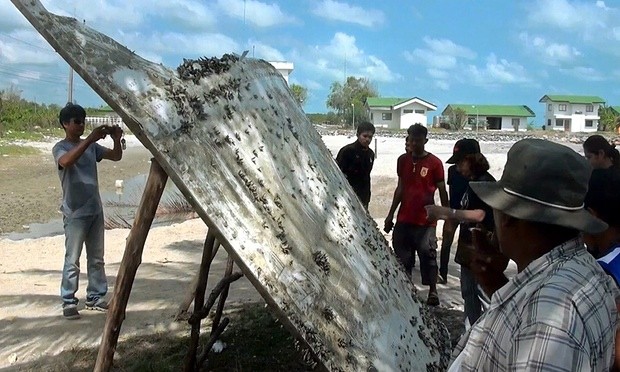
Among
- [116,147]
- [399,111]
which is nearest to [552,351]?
[116,147]

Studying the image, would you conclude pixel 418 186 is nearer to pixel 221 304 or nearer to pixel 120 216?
pixel 221 304

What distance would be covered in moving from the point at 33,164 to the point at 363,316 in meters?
29.6

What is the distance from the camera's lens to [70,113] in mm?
5633

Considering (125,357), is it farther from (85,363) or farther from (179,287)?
(179,287)

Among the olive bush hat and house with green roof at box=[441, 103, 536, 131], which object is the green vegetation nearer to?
house with green roof at box=[441, 103, 536, 131]

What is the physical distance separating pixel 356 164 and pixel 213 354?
3.12m

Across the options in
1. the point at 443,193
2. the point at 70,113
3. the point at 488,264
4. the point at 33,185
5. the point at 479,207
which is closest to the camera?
the point at 488,264

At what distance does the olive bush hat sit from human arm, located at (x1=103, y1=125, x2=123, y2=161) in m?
3.12

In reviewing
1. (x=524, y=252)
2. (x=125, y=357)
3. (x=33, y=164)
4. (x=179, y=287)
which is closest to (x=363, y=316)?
(x=524, y=252)

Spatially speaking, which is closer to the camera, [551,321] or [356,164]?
[551,321]

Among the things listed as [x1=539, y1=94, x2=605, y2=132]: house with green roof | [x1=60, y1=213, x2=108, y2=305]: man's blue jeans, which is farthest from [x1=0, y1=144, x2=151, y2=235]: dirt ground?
[x1=539, y1=94, x2=605, y2=132]: house with green roof

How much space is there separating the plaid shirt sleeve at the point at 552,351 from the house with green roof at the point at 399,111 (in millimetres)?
74319

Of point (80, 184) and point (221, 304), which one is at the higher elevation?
point (80, 184)

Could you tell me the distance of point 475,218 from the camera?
422 centimetres
